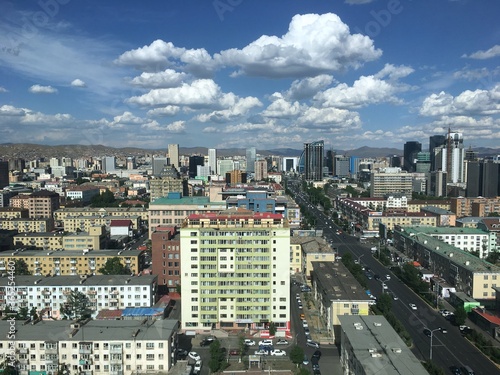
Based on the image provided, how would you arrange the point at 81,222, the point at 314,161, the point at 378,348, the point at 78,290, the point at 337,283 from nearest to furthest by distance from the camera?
the point at 378,348 < the point at 78,290 < the point at 337,283 < the point at 81,222 < the point at 314,161

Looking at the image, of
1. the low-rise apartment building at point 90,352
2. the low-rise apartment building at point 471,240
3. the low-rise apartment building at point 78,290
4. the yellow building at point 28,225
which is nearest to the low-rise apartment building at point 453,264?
the low-rise apartment building at point 471,240

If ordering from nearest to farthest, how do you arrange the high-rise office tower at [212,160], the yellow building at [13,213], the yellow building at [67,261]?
1. the yellow building at [67,261]
2. the yellow building at [13,213]
3. the high-rise office tower at [212,160]

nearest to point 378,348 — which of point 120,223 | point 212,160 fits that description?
point 120,223

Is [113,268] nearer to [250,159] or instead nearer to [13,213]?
[13,213]

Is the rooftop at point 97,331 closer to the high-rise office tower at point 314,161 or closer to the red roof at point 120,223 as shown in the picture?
the red roof at point 120,223

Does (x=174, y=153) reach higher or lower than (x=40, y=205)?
higher

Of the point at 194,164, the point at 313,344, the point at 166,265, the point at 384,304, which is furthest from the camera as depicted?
the point at 194,164
